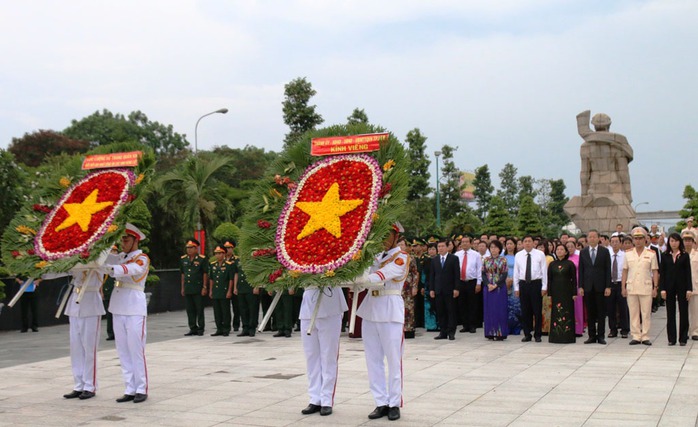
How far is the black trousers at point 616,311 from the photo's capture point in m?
13.7

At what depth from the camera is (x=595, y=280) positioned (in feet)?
43.0

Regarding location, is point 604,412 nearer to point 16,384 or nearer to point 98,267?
point 98,267

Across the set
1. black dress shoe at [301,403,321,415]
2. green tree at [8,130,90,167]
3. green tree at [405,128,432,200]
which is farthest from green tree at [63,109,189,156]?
black dress shoe at [301,403,321,415]

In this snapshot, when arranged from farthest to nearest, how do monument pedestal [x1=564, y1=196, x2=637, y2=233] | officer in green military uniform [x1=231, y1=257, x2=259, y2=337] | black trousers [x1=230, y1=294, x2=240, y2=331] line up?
monument pedestal [x1=564, y1=196, x2=637, y2=233] < black trousers [x1=230, y1=294, x2=240, y2=331] < officer in green military uniform [x1=231, y1=257, x2=259, y2=337]

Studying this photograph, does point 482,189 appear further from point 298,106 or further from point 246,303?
point 246,303

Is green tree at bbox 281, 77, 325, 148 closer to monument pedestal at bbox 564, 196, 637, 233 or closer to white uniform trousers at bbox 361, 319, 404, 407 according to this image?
monument pedestal at bbox 564, 196, 637, 233

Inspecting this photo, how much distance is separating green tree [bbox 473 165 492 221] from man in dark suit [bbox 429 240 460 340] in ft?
132

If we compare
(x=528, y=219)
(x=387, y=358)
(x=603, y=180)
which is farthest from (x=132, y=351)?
(x=528, y=219)

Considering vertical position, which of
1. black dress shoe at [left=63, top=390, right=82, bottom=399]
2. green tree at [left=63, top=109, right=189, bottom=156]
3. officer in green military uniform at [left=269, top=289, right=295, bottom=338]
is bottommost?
black dress shoe at [left=63, top=390, right=82, bottom=399]

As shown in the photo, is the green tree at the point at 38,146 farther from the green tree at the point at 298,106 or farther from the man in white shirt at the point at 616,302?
the man in white shirt at the point at 616,302

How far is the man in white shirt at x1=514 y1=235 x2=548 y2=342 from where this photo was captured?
43.8ft

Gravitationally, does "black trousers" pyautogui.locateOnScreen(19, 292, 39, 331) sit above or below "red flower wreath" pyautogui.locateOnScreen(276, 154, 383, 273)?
below

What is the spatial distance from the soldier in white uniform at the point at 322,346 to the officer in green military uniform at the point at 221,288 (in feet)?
26.6

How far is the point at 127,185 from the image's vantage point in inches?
336
